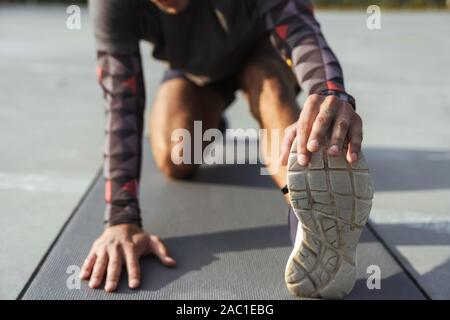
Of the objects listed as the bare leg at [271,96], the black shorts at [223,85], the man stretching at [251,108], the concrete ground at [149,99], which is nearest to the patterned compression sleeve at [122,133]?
the man stretching at [251,108]

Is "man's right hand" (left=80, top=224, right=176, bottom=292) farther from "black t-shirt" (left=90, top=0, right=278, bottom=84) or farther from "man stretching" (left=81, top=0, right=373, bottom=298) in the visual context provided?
"black t-shirt" (left=90, top=0, right=278, bottom=84)

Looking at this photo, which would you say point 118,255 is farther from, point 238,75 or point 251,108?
point 238,75

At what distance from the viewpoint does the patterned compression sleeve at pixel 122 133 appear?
1494 mm

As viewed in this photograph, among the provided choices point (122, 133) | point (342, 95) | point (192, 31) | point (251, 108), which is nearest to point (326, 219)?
point (342, 95)

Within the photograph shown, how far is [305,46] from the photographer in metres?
1.41

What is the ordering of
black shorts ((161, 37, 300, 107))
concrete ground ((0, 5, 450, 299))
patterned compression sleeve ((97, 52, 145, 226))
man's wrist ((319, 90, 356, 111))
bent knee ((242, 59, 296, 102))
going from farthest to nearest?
black shorts ((161, 37, 300, 107)) → bent knee ((242, 59, 296, 102)) → concrete ground ((0, 5, 450, 299)) → patterned compression sleeve ((97, 52, 145, 226)) → man's wrist ((319, 90, 356, 111))

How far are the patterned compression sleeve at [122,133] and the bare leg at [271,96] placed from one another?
1.30 feet

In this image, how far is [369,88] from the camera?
3.68 metres

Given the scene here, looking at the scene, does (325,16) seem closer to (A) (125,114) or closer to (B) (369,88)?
(B) (369,88)

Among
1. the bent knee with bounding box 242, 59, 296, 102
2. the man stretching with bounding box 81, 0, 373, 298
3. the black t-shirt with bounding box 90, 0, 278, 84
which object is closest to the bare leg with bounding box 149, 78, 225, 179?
the man stretching with bounding box 81, 0, 373, 298

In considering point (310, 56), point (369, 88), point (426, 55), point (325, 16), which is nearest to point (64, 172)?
point (310, 56)

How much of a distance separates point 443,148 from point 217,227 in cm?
134

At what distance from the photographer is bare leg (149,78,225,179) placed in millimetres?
2064

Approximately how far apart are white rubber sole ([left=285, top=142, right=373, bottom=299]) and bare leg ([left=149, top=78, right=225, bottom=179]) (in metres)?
0.90
